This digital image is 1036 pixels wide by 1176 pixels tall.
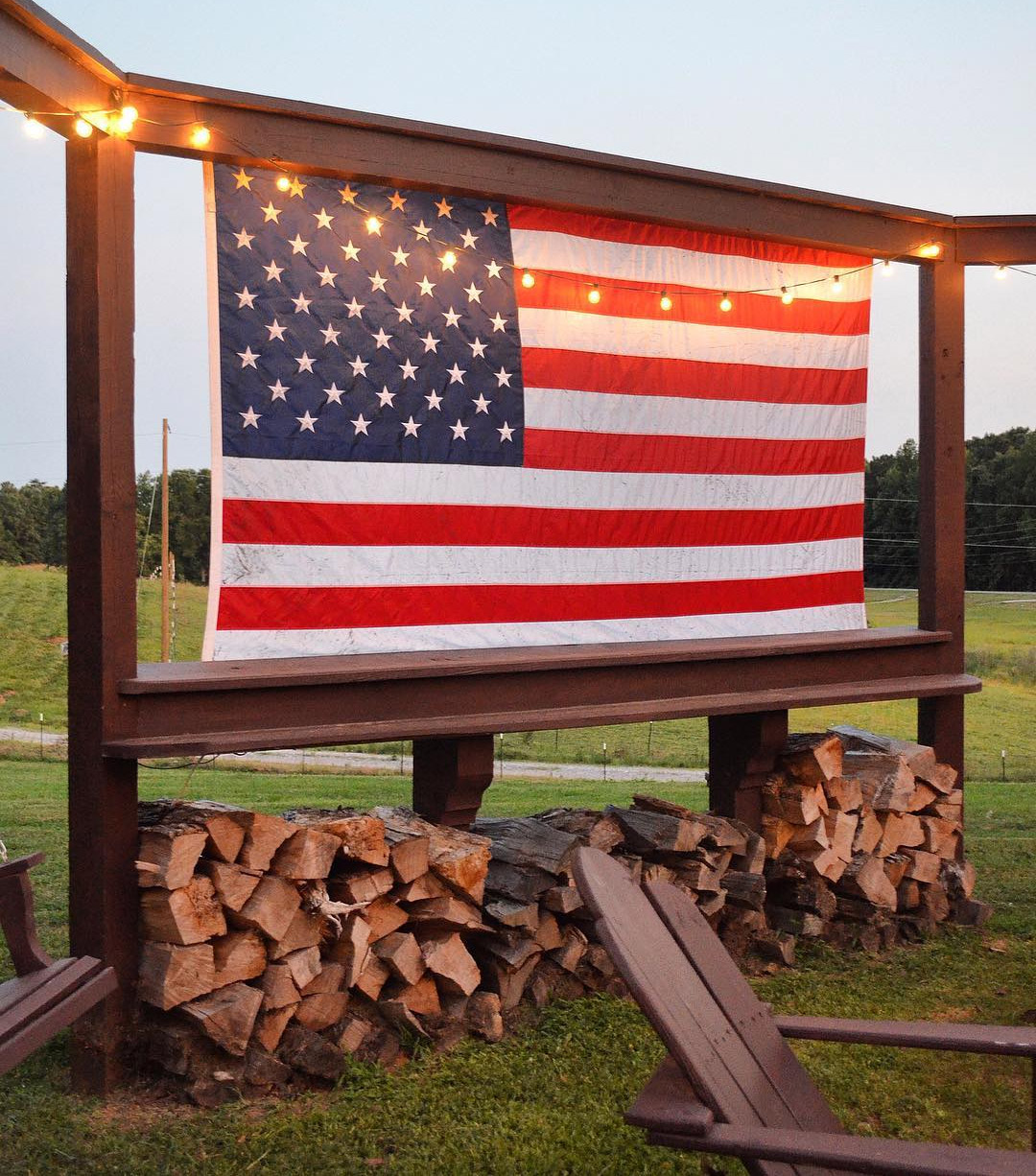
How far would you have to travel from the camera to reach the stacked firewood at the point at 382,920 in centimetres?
374

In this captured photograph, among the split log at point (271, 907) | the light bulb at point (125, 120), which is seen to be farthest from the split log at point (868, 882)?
the light bulb at point (125, 120)

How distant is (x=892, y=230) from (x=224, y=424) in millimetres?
3619

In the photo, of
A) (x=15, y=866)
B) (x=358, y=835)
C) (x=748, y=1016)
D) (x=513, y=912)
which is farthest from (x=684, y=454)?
(x=15, y=866)

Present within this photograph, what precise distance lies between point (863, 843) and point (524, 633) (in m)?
2.16

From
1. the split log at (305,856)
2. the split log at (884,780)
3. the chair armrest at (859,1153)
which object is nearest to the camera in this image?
the chair armrest at (859,1153)

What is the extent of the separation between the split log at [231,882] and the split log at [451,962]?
2.40ft

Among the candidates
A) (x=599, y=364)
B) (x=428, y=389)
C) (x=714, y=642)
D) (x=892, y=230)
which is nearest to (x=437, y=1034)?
(x=714, y=642)

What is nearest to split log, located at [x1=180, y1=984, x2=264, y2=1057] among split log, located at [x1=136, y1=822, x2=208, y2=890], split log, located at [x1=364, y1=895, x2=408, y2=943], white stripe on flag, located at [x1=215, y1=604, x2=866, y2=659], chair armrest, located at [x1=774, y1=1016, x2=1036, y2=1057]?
split log, located at [x1=136, y1=822, x2=208, y2=890]

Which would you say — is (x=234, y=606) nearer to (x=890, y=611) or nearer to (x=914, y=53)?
(x=914, y=53)

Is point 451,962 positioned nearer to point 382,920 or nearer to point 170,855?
point 382,920

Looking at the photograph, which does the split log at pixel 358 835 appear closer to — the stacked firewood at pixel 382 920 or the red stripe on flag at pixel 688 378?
the stacked firewood at pixel 382 920

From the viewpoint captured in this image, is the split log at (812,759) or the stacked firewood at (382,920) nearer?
the stacked firewood at (382,920)

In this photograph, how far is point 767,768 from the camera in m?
5.46

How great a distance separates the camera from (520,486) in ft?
15.9
